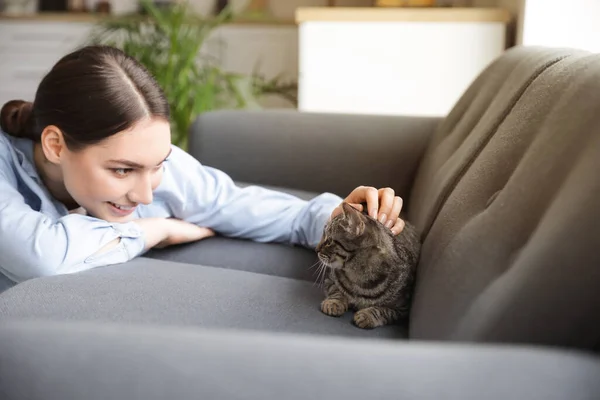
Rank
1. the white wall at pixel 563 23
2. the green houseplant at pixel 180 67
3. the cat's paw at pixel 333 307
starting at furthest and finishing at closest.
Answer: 1. the green houseplant at pixel 180 67
2. the white wall at pixel 563 23
3. the cat's paw at pixel 333 307

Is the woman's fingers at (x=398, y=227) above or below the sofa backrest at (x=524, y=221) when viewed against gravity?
below

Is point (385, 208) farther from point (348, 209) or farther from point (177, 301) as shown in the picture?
point (177, 301)

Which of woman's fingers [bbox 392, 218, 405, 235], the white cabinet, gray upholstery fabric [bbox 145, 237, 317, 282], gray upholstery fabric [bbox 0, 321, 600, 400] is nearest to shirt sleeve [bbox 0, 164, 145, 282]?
gray upholstery fabric [bbox 145, 237, 317, 282]

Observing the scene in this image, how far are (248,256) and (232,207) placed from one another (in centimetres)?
15

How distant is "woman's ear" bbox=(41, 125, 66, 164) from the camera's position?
1325mm

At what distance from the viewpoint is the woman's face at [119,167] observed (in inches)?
50.8

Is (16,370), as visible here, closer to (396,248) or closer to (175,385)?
(175,385)

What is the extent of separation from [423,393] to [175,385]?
0.22 meters

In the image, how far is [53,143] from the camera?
134 centimetres

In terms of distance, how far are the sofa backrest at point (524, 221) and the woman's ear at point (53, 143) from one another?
0.74 metres

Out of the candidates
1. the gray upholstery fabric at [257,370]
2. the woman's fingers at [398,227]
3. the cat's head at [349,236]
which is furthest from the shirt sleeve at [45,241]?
the gray upholstery fabric at [257,370]

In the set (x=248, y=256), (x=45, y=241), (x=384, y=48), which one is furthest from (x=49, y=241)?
(x=384, y=48)

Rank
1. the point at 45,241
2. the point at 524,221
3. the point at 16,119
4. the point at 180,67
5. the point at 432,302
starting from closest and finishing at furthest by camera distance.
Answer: the point at 524,221
the point at 432,302
the point at 45,241
the point at 16,119
the point at 180,67

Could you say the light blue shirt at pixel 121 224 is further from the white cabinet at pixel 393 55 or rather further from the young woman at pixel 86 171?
the white cabinet at pixel 393 55
